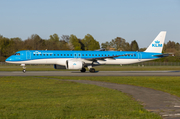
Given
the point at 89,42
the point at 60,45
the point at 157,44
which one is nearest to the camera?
the point at 157,44

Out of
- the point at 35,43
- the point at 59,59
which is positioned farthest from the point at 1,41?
the point at 59,59

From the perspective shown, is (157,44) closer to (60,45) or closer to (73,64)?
(73,64)

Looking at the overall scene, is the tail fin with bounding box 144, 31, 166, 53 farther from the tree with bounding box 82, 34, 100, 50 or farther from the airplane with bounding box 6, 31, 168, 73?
the tree with bounding box 82, 34, 100, 50

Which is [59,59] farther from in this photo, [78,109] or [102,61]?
[78,109]

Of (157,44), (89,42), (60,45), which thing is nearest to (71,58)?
(157,44)

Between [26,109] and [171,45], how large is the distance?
195 m

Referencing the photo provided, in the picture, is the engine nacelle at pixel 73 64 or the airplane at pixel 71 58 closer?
Answer: the engine nacelle at pixel 73 64

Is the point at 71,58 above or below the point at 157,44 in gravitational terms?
below

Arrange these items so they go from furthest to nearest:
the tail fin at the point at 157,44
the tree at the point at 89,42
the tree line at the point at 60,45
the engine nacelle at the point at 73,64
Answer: the tree at the point at 89,42 → the tree line at the point at 60,45 → the tail fin at the point at 157,44 → the engine nacelle at the point at 73,64

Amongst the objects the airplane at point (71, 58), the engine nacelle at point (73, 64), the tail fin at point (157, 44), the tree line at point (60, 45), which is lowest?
the engine nacelle at point (73, 64)

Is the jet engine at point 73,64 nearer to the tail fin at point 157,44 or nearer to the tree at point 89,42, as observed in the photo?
the tail fin at point 157,44

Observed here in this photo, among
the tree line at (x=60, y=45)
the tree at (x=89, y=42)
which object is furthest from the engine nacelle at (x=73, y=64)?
the tree at (x=89, y=42)

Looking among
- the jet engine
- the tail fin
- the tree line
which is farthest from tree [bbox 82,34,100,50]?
the jet engine

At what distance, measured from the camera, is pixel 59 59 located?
39.8 metres
